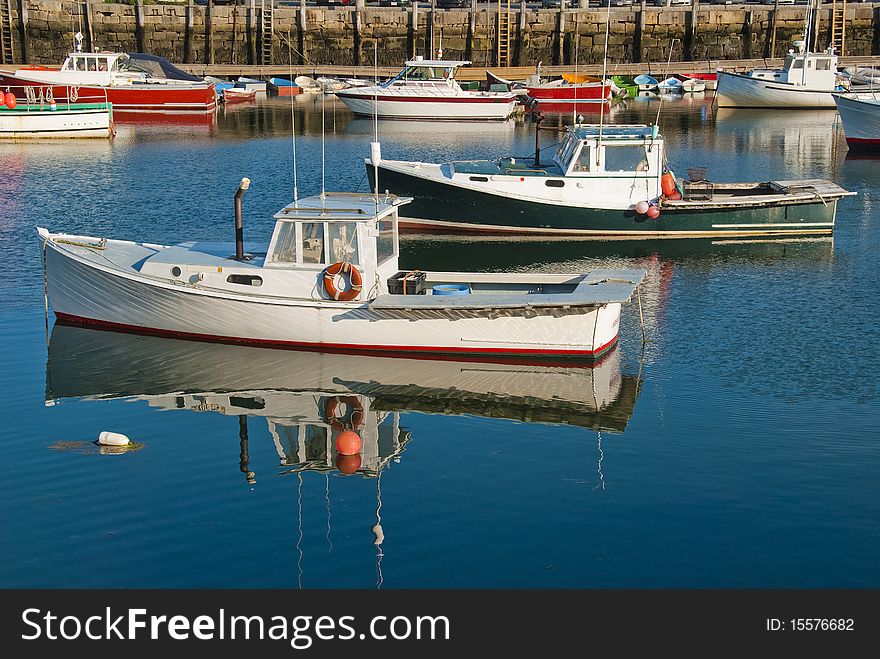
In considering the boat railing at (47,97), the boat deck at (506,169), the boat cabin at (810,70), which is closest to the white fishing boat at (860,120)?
the boat cabin at (810,70)

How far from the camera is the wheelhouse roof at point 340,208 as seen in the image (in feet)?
64.2

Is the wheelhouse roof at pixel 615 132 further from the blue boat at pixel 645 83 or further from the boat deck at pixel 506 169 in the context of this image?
the blue boat at pixel 645 83

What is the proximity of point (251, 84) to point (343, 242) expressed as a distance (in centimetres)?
5399

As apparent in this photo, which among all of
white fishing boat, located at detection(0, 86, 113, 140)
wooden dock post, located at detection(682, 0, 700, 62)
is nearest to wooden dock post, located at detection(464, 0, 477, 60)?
wooden dock post, located at detection(682, 0, 700, 62)

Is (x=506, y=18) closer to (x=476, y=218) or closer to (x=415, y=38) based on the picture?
(x=415, y=38)

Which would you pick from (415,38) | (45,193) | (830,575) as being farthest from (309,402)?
(415,38)

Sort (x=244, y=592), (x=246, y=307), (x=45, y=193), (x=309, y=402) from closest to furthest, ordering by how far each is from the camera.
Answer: (x=244, y=592), (x=309, y=402), (x=246, y=307), (x=45, y=193)

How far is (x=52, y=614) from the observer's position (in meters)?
11.8

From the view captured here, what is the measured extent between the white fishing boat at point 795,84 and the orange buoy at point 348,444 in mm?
52338

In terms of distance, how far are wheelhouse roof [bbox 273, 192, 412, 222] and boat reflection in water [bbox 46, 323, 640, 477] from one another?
2496 millimetres

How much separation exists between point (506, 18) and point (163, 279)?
57.4m

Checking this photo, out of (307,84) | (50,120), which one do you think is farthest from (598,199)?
(307,84)

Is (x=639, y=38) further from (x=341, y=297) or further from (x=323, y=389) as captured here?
(x=323, y=389)

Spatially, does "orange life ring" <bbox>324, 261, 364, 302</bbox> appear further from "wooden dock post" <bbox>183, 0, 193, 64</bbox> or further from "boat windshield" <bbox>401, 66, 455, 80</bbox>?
"wooden dock post" <bbox>183, 0, 193, 64</bbox>
